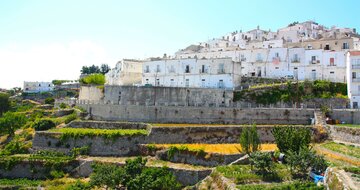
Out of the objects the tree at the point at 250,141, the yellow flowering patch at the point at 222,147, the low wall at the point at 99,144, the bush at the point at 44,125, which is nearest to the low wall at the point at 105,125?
the bush at the point at 44,125

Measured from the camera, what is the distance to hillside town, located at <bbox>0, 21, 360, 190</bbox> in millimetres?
27516

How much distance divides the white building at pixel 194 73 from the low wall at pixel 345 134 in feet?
45.5

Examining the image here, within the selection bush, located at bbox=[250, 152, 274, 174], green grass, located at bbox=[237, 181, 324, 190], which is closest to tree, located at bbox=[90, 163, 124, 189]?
green grass, located at bbox=[237, 181, 324, 190]

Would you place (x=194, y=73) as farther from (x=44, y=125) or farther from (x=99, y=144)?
(x=44, y=125)

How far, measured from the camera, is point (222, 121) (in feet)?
135

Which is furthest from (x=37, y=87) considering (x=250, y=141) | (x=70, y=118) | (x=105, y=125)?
(x=250, y=141)

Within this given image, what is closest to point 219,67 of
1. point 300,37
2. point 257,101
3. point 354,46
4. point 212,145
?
point 257,101

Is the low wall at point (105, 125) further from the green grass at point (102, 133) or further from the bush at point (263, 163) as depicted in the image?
the bush at point (263, 163)

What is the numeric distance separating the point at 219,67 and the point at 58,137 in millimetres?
20066

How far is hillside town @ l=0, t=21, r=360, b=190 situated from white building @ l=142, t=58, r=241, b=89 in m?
0.13

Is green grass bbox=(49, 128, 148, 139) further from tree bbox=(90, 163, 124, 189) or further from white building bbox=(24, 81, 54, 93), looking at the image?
white building bbox=(24, 81, 54, 93)

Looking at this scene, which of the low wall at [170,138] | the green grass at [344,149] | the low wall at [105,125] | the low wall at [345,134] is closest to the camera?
the green grass at [344,149]

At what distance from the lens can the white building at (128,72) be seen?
5606cm

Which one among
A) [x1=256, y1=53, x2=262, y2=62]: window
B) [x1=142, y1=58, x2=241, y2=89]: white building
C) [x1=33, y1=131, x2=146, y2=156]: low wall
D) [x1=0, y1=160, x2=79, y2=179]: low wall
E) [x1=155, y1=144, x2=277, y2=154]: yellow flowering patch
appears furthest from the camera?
[x1=256, y1=53, x2=262, y2=62]: window
